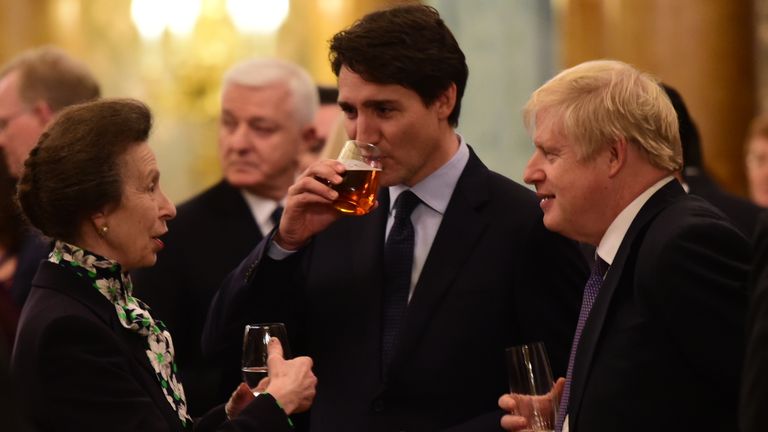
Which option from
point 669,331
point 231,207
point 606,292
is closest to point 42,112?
point 231,207

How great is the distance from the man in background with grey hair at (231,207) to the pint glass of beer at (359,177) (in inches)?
46.5

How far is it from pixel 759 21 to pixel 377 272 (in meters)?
5.98

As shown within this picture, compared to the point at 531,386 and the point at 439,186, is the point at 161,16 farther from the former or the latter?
the point at 531,386

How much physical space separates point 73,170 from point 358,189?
0.73m

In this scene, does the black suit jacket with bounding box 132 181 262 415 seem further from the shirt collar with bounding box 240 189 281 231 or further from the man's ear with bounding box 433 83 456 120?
the man's ear with bounding box 433 83 456 120

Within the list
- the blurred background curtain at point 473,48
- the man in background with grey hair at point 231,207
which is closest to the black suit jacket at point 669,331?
the man in background with grey hair at point 231,207

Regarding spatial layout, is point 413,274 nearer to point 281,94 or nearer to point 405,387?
point 405,387

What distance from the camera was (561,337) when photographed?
348 centimetres

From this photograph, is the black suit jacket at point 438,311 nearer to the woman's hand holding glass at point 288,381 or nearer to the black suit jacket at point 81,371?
the woman's hand holding glass at point 288,381

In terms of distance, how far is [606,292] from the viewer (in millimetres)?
3027

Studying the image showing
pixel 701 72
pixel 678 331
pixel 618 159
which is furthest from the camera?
pixel 701 72

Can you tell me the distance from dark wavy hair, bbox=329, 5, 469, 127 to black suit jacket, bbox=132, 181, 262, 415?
142 cm

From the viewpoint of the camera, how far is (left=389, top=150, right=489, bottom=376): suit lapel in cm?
349

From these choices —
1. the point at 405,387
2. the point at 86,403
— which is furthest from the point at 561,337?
the point at 86,403
